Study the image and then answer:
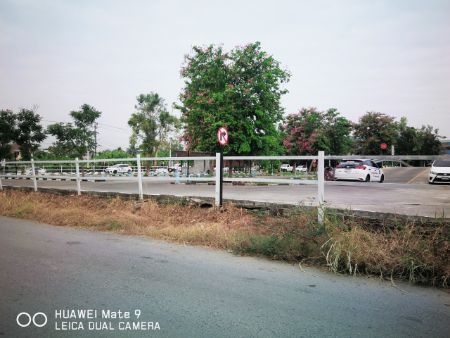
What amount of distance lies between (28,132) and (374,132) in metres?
47.6

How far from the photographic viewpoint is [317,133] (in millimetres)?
42500

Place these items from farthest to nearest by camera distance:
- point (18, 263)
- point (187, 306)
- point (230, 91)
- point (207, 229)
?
point (230, 91)
point (207, 229)
point (18, 263)
point (187, 306)

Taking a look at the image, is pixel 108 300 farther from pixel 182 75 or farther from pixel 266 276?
pixel 182 75

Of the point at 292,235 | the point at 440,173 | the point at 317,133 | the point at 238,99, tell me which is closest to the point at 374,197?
the point at 292,235

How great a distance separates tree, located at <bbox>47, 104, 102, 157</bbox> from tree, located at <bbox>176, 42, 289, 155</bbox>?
2694 centimetres

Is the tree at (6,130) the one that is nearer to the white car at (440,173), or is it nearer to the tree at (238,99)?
the tree at (238,99)

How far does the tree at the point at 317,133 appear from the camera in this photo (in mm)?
43000

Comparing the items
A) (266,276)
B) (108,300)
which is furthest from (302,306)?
(108,300)

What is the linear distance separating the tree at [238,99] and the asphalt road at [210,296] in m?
16.3

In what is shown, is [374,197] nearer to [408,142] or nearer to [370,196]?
[370,196]

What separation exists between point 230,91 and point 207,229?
50.0ft

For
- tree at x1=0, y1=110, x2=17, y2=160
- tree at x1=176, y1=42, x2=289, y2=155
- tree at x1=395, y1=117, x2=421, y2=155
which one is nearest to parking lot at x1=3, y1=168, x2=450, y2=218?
tree at x1=176, y1=42, x2=289, y2=155

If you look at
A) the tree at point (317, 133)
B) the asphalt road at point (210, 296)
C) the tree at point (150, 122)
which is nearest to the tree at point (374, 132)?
the tree at point (317, 133)

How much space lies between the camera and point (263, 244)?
5.16 m
